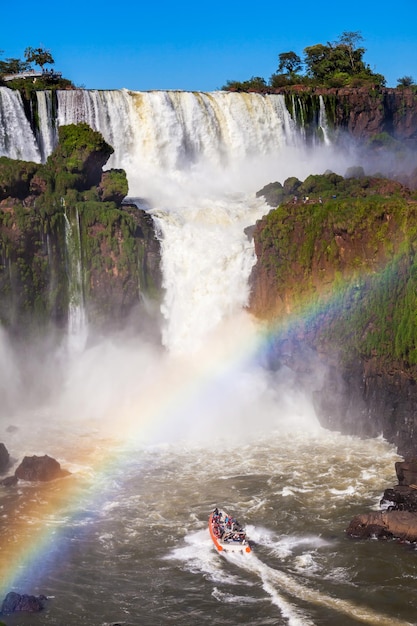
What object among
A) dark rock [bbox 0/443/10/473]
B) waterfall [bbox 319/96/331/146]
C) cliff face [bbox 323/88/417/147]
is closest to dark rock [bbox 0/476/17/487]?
dark rock [bbox 0/443/10/473]

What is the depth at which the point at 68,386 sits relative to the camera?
4684 centimetres

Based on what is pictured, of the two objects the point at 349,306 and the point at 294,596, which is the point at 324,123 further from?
the point at 294,596

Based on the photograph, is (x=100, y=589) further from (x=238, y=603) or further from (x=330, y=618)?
(x=330, y=618)

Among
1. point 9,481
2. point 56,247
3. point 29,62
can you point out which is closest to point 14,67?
point 29,62

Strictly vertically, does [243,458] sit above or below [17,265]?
below

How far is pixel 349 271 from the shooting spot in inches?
1576

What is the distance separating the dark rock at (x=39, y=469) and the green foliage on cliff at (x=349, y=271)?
14785 mm

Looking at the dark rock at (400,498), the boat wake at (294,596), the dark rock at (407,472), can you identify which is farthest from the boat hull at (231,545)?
the dark rock at (407,472)

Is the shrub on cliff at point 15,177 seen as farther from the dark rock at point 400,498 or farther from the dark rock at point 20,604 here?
the dark rock at point 400,498

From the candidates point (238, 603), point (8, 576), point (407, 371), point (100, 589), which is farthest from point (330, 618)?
point (407, 371)

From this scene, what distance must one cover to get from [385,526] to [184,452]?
12.4 meters

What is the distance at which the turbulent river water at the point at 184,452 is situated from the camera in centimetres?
2453

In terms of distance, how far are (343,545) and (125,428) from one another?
55.1 feet

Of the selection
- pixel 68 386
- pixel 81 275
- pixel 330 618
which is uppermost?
pixel 81 275
